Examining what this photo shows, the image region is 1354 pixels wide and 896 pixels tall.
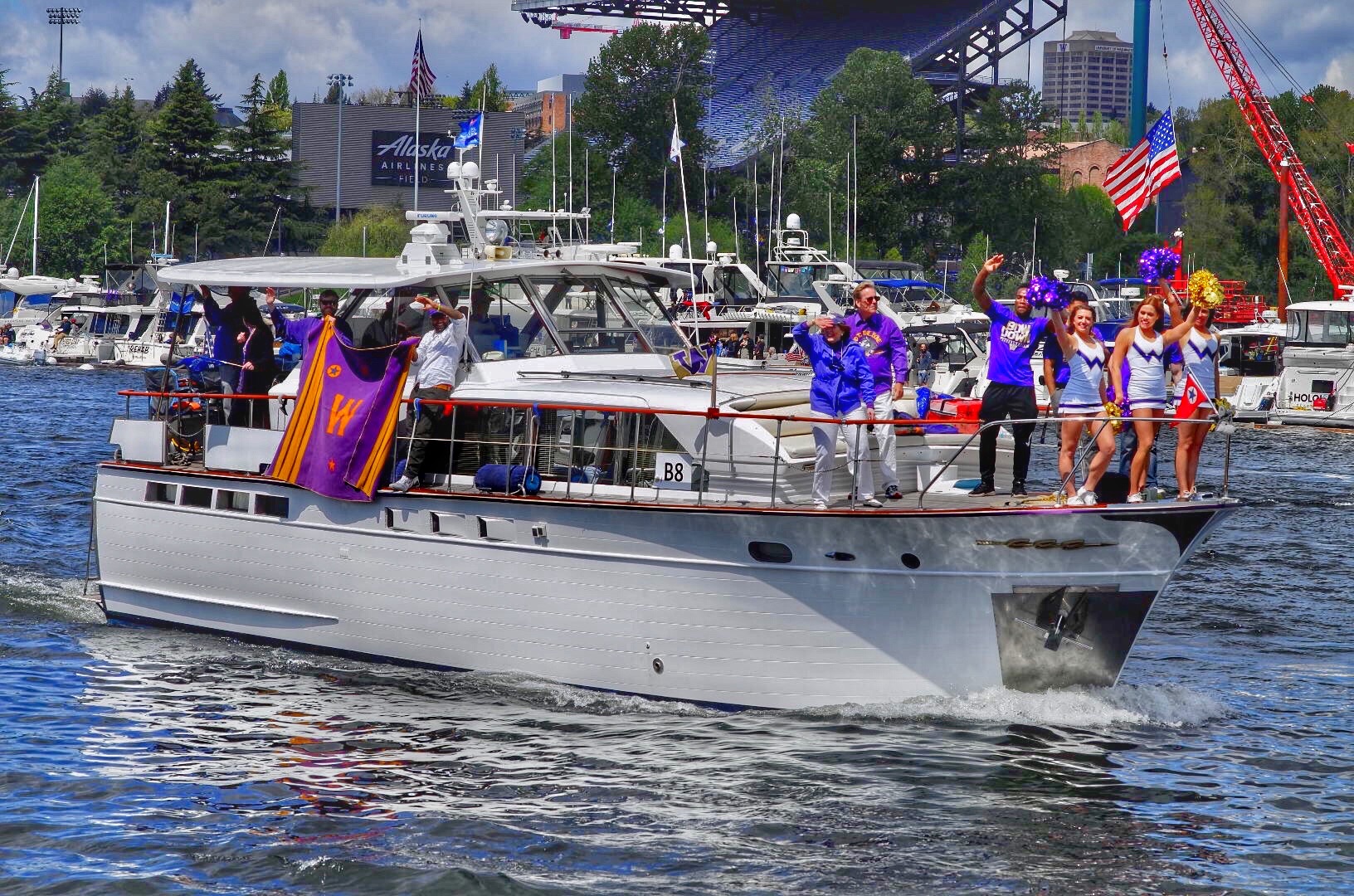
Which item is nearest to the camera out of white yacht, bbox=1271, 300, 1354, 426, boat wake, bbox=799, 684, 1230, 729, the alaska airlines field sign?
boat wake, bbox=799, 684, 1230, 729

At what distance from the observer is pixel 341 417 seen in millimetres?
15438

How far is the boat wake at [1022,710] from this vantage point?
44.8 ft

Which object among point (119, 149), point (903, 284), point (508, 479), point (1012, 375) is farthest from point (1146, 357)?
point (119, 149)

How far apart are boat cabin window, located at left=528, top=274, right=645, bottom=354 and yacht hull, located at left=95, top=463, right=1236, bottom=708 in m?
2.61

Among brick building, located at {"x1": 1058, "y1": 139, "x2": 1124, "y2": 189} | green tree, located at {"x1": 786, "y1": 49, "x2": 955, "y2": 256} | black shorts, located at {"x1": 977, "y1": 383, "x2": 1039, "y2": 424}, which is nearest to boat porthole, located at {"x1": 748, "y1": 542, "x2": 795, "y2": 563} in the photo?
black shorts, located at {"x1": 977, "y1": 383, "x2": 1039, "y2": 424}

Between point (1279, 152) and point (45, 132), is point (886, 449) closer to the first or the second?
point (1279, 152)

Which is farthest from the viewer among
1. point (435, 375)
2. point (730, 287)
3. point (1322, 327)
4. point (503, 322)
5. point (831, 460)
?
point (730, 287)

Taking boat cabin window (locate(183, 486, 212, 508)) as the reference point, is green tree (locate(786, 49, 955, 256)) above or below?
above

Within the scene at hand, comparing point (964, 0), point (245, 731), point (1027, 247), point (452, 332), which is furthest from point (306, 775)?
point (964, 0)

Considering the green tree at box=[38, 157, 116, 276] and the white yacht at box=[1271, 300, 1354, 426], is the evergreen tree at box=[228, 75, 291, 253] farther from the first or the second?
the white yacht at box=[1271, 300, 1354, 426]

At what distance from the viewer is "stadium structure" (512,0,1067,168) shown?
10356 cm

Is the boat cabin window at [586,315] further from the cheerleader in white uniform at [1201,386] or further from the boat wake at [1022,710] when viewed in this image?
the cheerleader in white uniform at [1201,386]

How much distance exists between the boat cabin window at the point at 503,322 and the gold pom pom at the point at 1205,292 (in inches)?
240

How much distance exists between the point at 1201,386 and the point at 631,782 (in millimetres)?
6455
